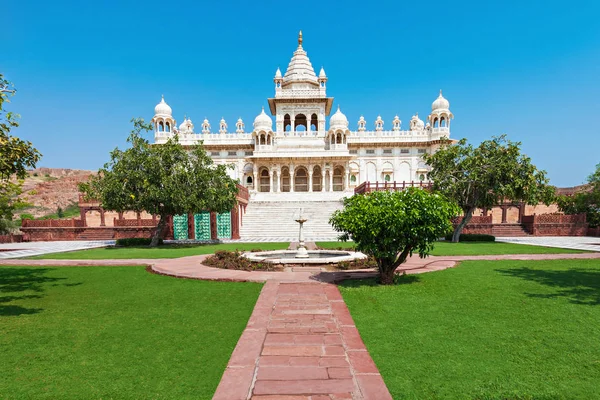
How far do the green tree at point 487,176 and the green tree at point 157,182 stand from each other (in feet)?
40.3

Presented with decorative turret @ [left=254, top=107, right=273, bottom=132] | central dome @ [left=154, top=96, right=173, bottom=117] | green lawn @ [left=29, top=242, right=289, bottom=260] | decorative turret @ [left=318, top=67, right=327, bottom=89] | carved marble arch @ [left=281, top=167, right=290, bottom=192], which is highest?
decorative turret @ [left=318, top=67, right=327, bottom=89]

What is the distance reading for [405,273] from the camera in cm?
767

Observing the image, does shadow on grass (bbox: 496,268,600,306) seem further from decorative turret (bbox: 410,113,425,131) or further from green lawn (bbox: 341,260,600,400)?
decorative turret (bbox: 410,113,425,131)

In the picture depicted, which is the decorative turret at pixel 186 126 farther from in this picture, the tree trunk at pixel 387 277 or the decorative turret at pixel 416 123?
the tree trunk at pixel 387 277

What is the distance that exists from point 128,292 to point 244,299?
2461mm

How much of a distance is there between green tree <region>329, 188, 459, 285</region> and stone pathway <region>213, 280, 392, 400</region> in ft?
5.74

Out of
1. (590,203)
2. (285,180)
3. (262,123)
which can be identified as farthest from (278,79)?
(590,203)

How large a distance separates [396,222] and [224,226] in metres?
17.2

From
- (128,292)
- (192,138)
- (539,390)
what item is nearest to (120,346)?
(128,292)

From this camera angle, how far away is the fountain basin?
29.7ft

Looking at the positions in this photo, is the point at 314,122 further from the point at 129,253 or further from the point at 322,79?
the point at 129,253

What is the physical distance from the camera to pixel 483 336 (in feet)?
12.9

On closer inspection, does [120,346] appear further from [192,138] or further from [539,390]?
[192,138]

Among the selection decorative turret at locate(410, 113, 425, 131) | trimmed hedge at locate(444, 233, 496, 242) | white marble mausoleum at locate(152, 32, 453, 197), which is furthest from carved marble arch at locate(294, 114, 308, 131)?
trimmed hedge at locate(444, 233, 496, 242)
